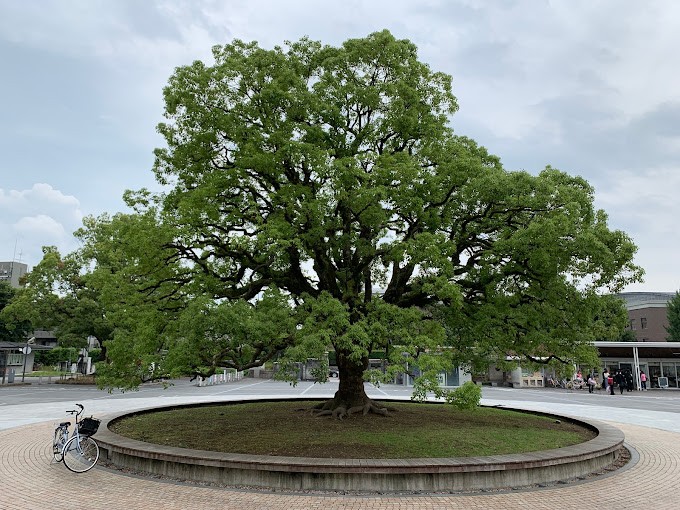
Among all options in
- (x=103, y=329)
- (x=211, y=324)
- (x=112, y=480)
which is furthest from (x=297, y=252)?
(x=103, y=329)

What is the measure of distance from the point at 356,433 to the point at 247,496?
15.2 ft

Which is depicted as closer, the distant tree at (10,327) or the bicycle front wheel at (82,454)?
the bicycle front wheel at (82,454)

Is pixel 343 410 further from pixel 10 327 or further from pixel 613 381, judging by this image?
pixel 10 327

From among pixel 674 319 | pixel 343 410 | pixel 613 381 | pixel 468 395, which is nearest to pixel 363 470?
pixel 468 395

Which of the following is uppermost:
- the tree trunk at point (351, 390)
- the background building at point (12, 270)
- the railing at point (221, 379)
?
the background building at point (12, 270)

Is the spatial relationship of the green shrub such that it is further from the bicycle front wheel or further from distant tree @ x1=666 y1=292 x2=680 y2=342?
distant tree @ x1=666 y1=292 x2=680 y2=342

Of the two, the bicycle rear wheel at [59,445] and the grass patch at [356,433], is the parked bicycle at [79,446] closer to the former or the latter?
the bicycle rear wheel at [59,445]

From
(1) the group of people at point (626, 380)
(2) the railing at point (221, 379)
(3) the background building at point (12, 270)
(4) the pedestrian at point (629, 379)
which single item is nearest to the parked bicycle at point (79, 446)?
(2) the railing at point (221, 379)

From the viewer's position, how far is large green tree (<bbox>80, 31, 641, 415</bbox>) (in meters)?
11.1

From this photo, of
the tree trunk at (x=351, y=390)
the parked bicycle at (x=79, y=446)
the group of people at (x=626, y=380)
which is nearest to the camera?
the parked bicycle at (x=79, y=446)

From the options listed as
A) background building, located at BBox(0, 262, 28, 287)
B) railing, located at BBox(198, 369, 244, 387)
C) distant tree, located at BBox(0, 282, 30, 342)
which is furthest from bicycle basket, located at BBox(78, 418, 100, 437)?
background building, located at BBox(0, 262, 28, 287)

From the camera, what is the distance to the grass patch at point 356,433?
1111 cm

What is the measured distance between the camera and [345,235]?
A: 1314 centimetres

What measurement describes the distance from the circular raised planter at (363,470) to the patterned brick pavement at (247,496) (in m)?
0.34
